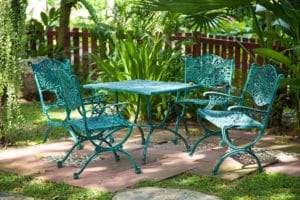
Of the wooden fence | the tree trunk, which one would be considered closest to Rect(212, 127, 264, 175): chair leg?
the wooden fence

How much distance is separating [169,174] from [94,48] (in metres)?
5.47

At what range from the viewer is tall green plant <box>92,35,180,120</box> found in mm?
7695

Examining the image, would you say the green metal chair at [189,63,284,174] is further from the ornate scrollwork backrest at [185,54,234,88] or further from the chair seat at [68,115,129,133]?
the chair seat at [68,115,129,133]

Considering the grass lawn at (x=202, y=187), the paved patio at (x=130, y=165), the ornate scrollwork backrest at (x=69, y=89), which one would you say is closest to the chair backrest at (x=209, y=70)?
the paved patio at (x=130, y=165)

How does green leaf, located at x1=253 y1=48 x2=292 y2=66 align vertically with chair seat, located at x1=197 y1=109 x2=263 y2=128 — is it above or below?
above

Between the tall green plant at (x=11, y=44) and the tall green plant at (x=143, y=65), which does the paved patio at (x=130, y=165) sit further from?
the tall green plant at (x=143, y=65)

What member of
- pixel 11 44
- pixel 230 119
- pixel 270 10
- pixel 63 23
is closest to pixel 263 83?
pixel 230 119

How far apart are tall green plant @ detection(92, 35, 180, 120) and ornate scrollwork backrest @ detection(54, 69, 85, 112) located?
255cm

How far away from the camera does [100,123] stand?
5.25m

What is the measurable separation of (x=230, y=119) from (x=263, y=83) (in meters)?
0.49

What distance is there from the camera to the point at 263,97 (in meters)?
5.53

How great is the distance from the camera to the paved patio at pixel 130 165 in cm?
508

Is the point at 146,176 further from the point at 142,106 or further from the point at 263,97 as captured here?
the point at 142,106

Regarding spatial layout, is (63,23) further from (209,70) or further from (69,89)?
(69,89)
